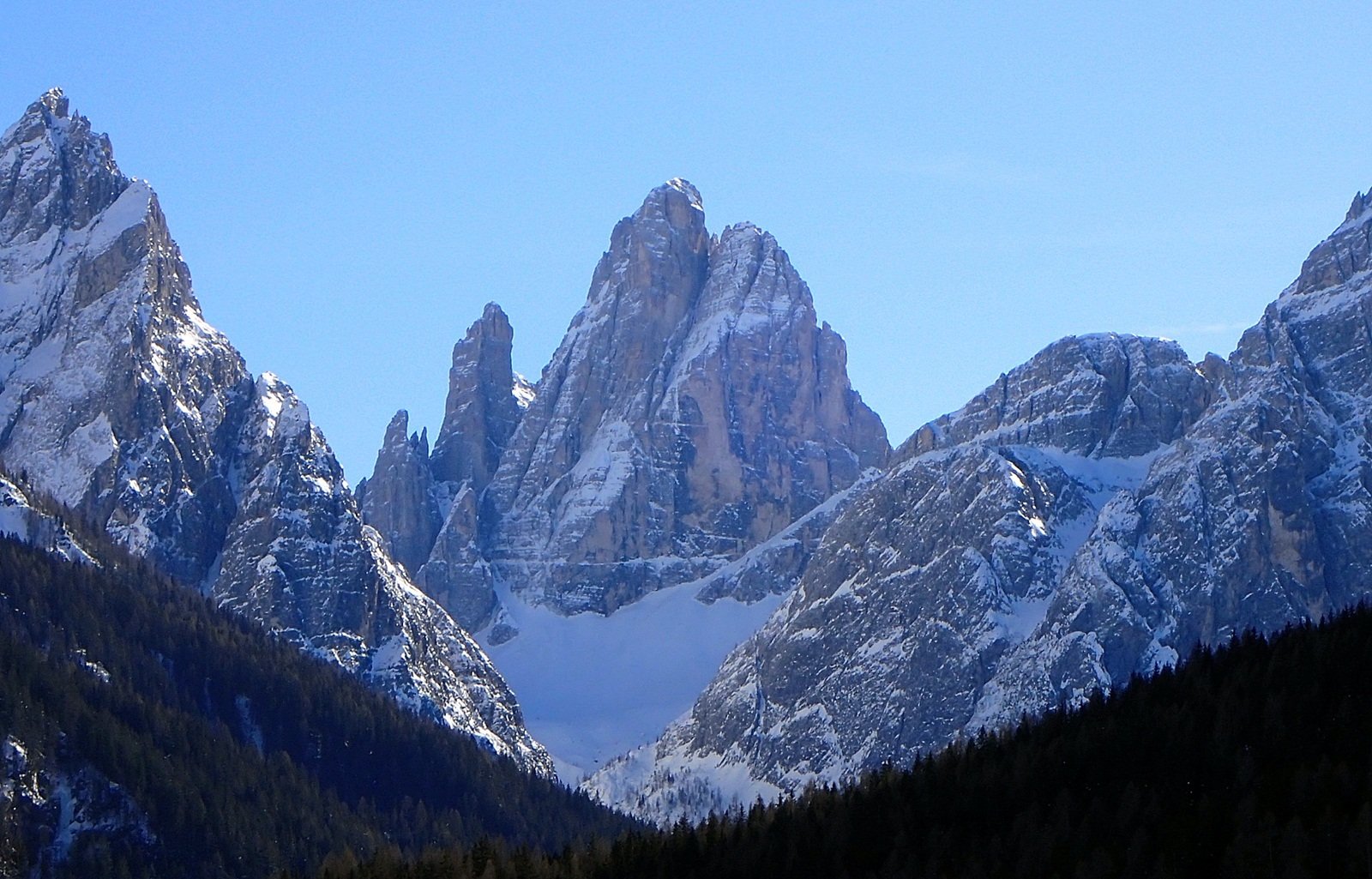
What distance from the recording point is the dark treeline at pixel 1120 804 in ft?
389

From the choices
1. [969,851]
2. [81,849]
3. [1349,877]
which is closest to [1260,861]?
[1349,877]

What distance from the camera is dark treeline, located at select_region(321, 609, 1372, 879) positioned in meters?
118

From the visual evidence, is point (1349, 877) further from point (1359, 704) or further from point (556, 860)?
point (556, 860)

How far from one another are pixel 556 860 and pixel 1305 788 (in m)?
54.9

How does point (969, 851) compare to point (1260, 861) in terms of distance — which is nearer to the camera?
point (1260, 861)

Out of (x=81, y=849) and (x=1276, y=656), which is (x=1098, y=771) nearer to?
(x=1276, y=656)

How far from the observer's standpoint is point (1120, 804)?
133 metres

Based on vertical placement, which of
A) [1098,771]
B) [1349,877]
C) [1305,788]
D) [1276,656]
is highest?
[1276,656]

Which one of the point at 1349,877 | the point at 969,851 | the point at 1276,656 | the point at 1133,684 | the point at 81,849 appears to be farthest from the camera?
the point at 81,849

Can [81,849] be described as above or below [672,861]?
above

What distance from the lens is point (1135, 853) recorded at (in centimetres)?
11862

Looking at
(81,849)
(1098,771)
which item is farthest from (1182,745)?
(81,849)

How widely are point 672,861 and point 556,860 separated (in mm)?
12618

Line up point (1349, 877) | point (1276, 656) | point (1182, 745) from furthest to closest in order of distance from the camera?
1. point (1276, 656)
2. point (1182, 745)
3. point (1349, 877)
